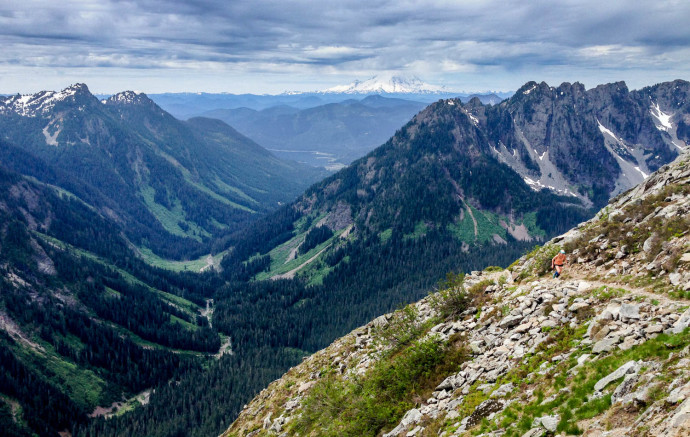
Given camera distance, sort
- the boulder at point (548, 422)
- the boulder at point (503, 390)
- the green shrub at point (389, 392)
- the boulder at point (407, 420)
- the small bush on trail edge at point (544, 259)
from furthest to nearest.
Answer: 1. the small bush on trail edge at point (544, 259)
2. the green shrub at point (389, 392)
3. the boulder at point (407, 420)
4. the boulder at point (503, 390)
5. the boulder at point (548, 422)

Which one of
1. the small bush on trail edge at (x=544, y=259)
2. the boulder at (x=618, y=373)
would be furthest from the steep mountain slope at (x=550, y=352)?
the small bush on trail edge at (x=544, y=259)

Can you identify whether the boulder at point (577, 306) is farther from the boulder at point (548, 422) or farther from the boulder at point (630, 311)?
the boulder at point (548, 422)

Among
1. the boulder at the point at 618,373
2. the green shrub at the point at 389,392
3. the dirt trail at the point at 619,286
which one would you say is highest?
the dirt trail at the point at 619,286

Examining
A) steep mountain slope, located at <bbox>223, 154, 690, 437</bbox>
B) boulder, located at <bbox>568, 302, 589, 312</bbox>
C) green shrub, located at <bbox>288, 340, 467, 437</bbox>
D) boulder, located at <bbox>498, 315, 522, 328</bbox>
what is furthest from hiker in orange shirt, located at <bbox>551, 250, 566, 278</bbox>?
green shrub, located at <bbox>288, 340, 467, 437</bbox>

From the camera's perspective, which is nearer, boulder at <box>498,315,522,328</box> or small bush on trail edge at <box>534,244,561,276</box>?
boulder at <box>498,315,522,328</box>

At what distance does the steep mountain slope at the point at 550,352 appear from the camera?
20.7 m

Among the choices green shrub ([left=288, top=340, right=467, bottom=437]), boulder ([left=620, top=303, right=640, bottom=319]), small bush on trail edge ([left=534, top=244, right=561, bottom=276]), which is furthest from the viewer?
small bush on trail edge ([left=534, top=244, right=561, bottom=276])

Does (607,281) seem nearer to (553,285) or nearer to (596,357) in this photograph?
(553,285)

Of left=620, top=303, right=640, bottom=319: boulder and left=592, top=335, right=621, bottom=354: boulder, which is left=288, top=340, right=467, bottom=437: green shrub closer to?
left=592, top=335, right=621, bottom=354: boulder

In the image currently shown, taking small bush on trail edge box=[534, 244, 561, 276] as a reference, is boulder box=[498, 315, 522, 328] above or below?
below

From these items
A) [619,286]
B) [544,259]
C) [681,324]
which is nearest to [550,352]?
[681,324]

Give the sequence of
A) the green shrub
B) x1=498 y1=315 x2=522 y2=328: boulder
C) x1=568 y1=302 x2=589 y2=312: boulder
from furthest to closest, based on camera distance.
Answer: the green shrub → x1=498 y1=315 x2=522 y2=328: boulder → x1=568 y1=302 x2=589 y2=312: boulder

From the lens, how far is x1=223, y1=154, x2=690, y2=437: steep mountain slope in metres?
20.7

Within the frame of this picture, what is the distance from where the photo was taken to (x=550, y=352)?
27531 millimetres
